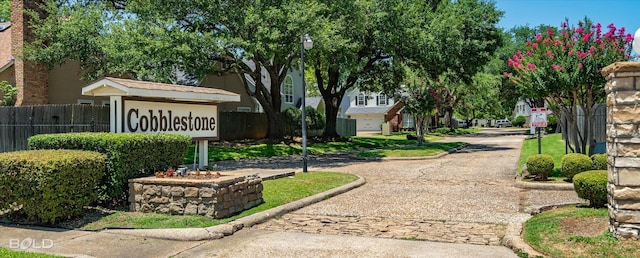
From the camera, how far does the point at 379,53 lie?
2855 cm

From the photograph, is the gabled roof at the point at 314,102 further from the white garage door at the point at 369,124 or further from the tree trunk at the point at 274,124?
the tree trunk at the point at 274,124

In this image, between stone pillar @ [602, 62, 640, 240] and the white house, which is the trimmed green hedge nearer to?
stone pillar @ [602, 62, 640, 240]

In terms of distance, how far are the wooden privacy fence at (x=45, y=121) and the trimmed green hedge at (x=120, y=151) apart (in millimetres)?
2042

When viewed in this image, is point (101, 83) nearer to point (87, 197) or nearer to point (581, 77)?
point (87, 197)

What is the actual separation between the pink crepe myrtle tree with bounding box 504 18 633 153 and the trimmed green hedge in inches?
357

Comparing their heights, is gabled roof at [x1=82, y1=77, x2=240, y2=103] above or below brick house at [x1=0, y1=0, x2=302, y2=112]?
below

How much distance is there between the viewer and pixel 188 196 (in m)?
7.83

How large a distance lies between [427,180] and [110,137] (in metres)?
8.39

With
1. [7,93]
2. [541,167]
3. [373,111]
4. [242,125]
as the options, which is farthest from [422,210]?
[373,111]

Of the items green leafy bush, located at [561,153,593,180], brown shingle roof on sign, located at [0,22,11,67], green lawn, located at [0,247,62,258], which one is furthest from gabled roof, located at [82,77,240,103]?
brown shingle roof on sign, located at [0,22,11,67]

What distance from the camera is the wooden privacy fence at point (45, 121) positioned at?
1077cm

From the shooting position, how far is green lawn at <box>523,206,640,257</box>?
18.2ft

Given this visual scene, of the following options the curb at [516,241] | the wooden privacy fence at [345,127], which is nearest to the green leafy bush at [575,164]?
the curb at [516,241]

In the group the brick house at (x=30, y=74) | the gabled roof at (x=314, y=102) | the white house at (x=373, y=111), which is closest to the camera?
the brick house at (x=30, y=74)
